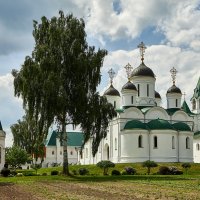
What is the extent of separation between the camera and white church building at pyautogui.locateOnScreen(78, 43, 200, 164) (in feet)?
214

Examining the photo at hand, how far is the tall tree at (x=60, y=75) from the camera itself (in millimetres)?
38375

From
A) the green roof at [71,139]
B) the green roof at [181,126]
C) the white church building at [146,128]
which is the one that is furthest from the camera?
the green roof at [71,139]

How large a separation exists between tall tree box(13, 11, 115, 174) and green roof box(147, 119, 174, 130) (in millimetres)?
25542

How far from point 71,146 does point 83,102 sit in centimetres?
7236

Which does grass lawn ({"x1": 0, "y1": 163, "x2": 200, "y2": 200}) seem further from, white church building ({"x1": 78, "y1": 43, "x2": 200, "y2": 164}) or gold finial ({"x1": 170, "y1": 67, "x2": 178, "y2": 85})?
gold finial ({"x1": 170, "y1": 67, "x2": 178, "y2": 85})

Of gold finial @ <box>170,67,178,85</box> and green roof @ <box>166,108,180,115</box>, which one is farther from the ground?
gold finial @ <box>170,67,178,85</box>

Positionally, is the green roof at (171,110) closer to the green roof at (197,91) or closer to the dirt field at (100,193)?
the green roof at (197,91)

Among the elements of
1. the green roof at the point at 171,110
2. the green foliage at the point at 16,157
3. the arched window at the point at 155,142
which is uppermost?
the green roof at the point at 171,110

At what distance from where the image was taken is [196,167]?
56.0 m

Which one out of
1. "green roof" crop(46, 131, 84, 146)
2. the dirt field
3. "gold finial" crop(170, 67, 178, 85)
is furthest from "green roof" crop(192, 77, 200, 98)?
the dirt field

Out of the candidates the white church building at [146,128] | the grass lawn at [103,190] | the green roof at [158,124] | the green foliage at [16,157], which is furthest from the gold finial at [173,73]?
the grass lawn at [103,190]

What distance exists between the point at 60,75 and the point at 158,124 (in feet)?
97.3

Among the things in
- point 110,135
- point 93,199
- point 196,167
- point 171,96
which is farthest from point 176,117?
point 93,199

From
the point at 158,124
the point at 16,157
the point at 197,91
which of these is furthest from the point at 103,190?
the point at 197,91
